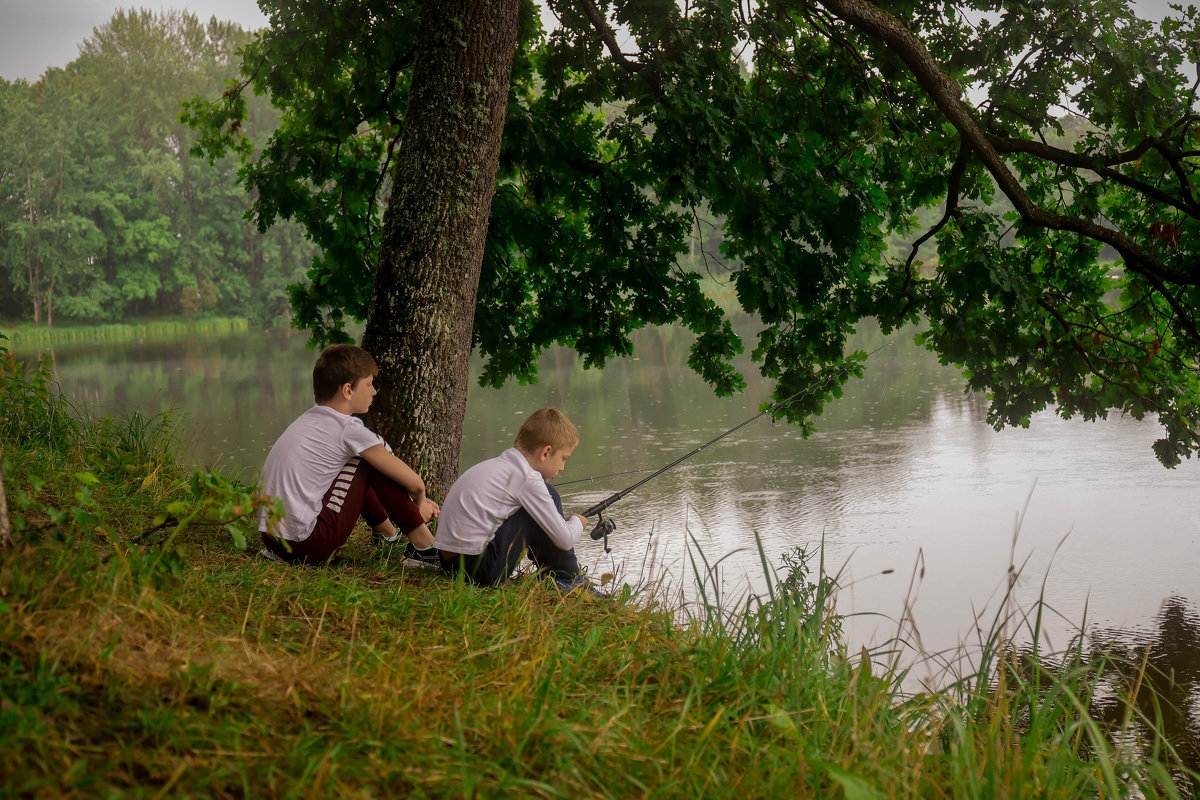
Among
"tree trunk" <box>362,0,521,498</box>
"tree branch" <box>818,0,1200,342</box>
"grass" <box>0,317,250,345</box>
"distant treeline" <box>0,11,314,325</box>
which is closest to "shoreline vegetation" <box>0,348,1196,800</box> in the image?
"tree trunk" <box>362,0,521,498</box>

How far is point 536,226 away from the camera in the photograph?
6.95 m

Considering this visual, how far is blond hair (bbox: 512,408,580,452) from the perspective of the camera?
393cm

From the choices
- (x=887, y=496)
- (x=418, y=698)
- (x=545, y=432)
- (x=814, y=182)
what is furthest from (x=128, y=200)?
(x=418, y=698)

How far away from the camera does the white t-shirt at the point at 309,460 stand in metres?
3.79

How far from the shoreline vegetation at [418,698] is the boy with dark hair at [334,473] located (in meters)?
0.37

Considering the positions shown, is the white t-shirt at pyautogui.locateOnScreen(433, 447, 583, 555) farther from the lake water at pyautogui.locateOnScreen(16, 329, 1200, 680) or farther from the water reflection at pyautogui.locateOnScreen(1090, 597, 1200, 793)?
the water reflection at pyautogui.locateOnScreen(1090, 597, 1200, 793)

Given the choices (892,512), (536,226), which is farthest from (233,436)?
(892,512)

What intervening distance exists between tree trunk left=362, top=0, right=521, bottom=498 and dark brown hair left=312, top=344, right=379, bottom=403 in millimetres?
438

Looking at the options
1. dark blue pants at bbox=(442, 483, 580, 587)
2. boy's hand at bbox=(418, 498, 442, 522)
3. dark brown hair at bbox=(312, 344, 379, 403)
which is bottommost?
dark blue pants at bbox=(442, 483, 580, 587)

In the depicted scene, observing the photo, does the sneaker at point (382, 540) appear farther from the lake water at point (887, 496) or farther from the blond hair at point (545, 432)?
the lake water at point (887, 496)

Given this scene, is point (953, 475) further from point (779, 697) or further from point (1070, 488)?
point (779, 697)

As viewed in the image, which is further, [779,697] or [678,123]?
[678,123]

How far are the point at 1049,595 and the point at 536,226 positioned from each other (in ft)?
16.1

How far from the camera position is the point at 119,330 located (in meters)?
42.5
